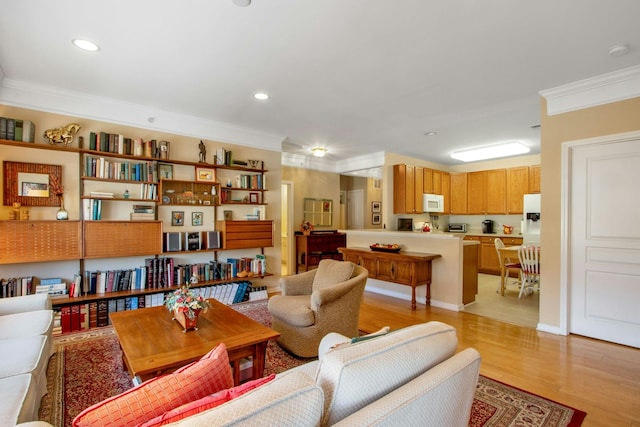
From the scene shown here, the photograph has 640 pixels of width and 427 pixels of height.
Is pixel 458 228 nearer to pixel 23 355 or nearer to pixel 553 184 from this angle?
pixel 553 184

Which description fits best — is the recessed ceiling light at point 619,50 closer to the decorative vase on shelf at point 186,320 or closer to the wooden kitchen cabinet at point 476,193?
the decorative vase on shelf at point 186,320

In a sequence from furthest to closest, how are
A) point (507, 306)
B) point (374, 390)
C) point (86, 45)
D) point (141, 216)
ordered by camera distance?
point (507, 306), point (141, 216), point (86, 45), point (374, 390)

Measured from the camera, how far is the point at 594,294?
3.20 meters

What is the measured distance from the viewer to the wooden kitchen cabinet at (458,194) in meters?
7.34

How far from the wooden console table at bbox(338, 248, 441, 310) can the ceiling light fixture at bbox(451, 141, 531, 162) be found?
259cm

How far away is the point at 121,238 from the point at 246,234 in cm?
157

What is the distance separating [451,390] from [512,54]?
2697mm

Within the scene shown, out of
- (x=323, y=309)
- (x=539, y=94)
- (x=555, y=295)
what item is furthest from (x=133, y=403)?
(x=539, y=94)

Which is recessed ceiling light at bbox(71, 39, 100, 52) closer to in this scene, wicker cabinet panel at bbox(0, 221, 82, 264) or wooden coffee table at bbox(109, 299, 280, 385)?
wicker cabinet panel at bbox(0, 221, 82, 264)

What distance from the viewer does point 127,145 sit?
3.83 metres

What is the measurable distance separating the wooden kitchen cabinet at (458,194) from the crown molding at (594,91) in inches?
159

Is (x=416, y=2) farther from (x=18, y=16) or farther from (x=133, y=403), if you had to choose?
(x=18, y=16)

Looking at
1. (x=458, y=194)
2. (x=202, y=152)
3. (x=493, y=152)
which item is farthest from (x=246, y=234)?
(x=458, y=194)

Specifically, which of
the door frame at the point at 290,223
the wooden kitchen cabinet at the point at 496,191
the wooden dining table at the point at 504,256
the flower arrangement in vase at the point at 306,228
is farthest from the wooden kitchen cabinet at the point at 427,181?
the door frame at the point at 290,223
